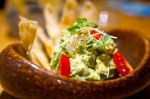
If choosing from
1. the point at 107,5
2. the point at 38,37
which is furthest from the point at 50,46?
the point at 107,5

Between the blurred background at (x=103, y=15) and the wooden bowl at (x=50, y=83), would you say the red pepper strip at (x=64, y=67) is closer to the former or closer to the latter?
the wooden bowl at (x=50, y=83)

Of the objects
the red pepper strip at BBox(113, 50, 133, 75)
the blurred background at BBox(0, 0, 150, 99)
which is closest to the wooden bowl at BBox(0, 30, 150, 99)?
the red pepper strip at BBox(113, 50, 133, 75)

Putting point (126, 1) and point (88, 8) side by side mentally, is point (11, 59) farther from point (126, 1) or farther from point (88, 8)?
point (126, 1)

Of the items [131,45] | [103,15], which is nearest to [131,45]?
[131,45]

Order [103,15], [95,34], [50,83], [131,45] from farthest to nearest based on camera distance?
[103,15]
[131,45]
[95,34]
[50,83]

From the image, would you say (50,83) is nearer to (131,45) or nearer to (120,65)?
(120,65)

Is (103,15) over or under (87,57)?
under

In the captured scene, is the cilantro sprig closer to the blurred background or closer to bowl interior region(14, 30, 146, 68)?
bowl interior region(14, 30, 146, 68)
